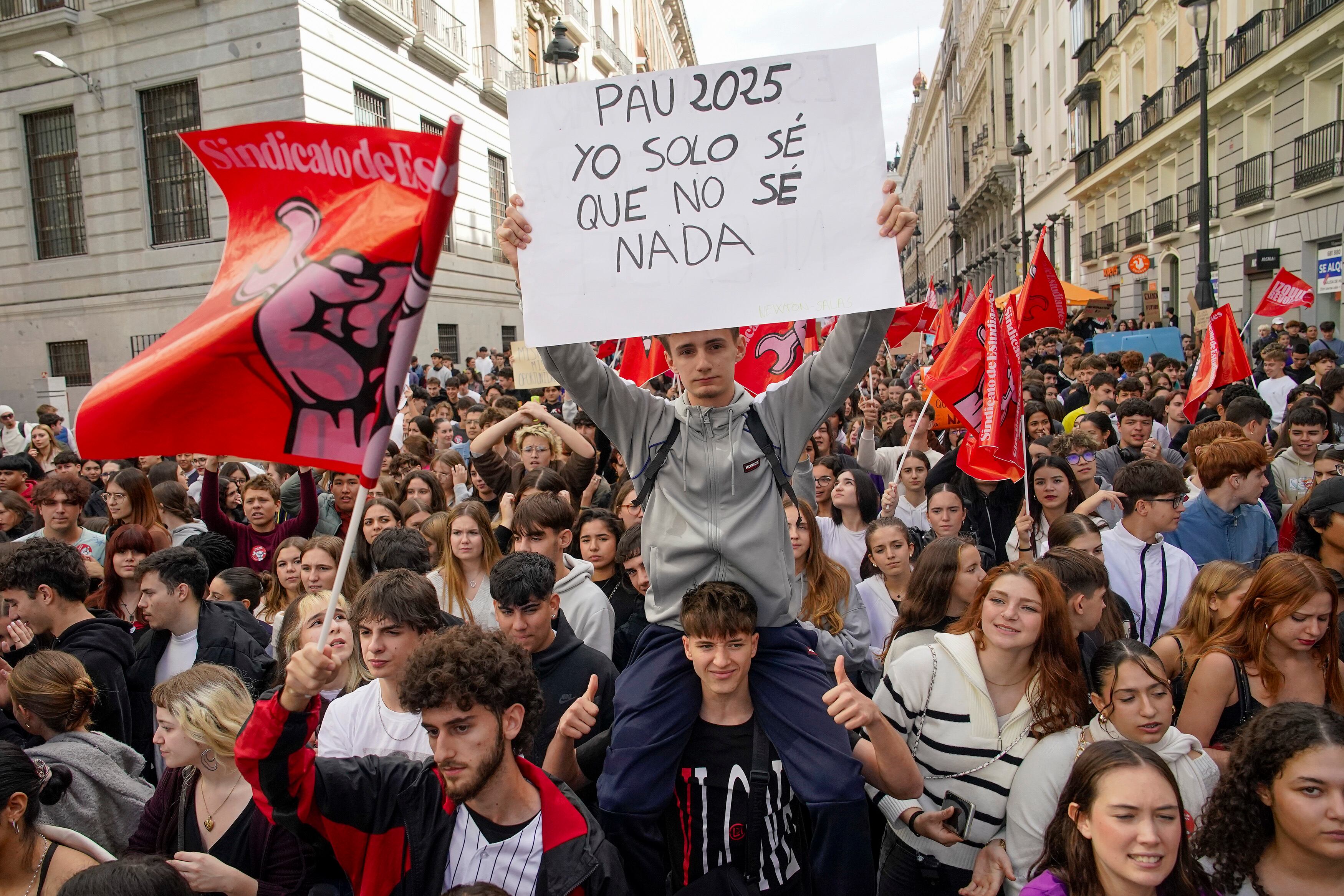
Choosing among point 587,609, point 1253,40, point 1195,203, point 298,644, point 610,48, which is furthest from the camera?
point 610,48

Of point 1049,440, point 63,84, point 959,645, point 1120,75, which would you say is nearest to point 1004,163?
point 1120,75

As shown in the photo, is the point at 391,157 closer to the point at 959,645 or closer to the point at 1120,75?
the point at 959,645

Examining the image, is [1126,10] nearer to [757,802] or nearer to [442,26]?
[442,26]

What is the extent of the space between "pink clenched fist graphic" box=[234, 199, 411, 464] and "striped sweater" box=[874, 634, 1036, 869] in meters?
2.05

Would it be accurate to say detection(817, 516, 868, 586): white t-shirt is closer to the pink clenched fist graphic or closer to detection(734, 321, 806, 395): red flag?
detection(734, 321, 806, 395): red flag

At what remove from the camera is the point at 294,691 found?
7.11ft

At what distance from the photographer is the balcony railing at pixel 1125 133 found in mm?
31875

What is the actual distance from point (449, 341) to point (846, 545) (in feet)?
66.0

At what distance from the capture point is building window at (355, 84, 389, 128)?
1975 centimetres

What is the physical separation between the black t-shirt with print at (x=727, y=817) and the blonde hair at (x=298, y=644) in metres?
1.62

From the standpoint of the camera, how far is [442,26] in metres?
23.6

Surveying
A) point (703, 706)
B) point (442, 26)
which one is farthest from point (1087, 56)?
point (703, 706)

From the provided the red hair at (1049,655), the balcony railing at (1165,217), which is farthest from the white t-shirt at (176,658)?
the balcony railing at (1165,217)

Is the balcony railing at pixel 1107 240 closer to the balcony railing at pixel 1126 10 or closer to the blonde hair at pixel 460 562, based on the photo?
the balcony railing at pixel 1126 10
